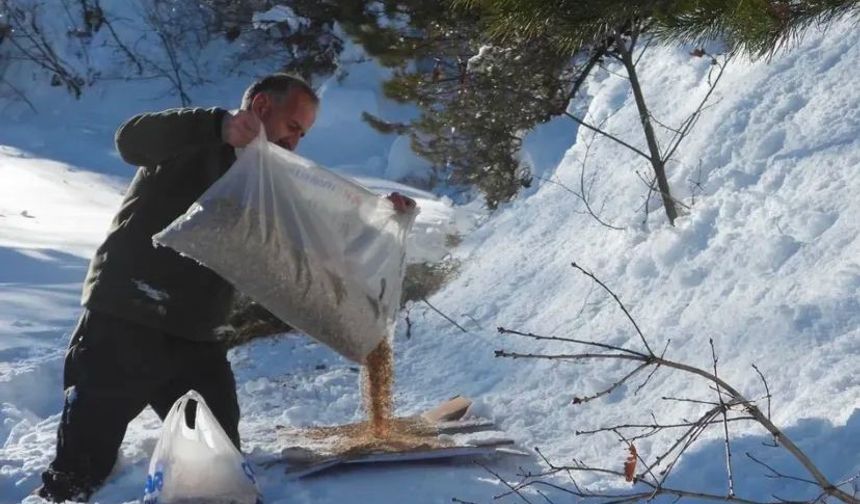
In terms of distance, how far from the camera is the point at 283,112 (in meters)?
3.31

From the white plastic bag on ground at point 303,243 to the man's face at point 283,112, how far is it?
0.14m

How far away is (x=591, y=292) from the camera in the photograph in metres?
5.15

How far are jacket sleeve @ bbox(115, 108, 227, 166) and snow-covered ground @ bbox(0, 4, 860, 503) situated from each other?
1063 mm

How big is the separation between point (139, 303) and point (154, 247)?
0.55ft

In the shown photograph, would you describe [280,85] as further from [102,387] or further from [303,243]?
[102,387]

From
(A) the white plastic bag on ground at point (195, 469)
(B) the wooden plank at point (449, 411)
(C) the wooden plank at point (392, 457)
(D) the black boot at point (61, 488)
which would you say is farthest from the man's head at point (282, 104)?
(B) the wooden plank at point (449, 411)

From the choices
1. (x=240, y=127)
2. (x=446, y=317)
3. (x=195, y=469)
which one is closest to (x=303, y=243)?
(x=240, y=127)

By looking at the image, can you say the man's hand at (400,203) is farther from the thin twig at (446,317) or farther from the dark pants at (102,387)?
the thin twig at (446,317)

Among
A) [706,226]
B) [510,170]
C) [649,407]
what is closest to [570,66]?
[510,170]

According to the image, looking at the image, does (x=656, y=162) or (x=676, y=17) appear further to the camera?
(x=656, y=162)

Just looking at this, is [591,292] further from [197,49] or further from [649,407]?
[197,49]

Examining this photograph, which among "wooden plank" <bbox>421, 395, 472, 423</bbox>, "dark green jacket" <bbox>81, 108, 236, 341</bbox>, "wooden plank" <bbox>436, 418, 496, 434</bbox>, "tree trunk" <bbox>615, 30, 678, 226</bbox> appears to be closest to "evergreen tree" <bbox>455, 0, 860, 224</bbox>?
"dark green jacket" <bbox>81, 108, 236, 341</bbox>

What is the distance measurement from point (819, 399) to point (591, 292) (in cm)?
179

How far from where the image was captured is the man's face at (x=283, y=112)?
10.8ft
